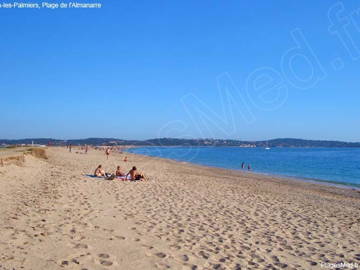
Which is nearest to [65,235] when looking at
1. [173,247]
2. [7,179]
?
[173,247]

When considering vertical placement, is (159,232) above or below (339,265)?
above

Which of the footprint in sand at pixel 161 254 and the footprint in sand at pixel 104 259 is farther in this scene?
the footprint in sand at pixel 161 254

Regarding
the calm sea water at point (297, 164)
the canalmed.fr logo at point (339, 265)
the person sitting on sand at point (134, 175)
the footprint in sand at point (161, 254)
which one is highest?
the person sitting on sand at point (134, 175)

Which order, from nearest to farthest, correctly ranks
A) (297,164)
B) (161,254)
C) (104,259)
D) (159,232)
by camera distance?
(104,259) → (161,254) → (159,232) → (297,164)

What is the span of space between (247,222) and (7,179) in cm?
779

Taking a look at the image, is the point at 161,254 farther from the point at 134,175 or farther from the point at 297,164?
the point at 297,164

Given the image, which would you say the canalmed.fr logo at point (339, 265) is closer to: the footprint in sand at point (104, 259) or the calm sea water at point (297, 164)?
the footprint in sand at point (104, 259)

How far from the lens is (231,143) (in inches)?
5625

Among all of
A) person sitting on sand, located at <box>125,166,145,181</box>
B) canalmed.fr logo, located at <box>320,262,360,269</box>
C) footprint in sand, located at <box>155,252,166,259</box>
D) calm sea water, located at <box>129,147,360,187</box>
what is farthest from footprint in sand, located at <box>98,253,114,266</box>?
calm sea water, located at <box>129,147,360,187</box>

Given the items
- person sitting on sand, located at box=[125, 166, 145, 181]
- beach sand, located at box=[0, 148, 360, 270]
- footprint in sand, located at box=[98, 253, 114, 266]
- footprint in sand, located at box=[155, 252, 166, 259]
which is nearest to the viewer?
→ footprint in sand, located at box=[98, 253, 114, 266]

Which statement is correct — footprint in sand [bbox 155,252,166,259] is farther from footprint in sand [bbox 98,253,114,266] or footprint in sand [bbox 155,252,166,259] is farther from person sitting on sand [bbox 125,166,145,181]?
person sitting on sand [bbox 125,166,145,181]

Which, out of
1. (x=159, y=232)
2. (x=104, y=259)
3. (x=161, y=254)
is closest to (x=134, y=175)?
(x=159, y=232)

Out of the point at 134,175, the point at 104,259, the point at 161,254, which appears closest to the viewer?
the point at 104,259

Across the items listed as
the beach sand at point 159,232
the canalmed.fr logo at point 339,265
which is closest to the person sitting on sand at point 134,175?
the beach sand at point 159,232
